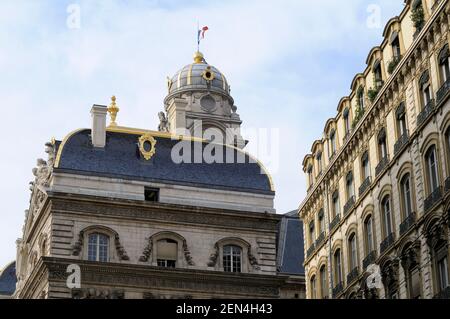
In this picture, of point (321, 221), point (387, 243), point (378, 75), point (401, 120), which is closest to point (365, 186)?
point (387, 243)

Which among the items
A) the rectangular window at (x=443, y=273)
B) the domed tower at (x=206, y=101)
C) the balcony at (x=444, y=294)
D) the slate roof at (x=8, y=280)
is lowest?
the balcony at (x=444, y=294)

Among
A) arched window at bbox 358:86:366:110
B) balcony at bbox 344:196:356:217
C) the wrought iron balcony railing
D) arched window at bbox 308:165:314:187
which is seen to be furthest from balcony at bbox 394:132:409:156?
arched window at bbox 308:165:314:187

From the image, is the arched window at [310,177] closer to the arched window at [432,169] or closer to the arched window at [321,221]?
the arched window at [321,221]

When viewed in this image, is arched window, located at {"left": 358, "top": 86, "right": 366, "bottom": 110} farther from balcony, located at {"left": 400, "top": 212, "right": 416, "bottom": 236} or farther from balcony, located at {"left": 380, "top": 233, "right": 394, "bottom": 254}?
balcony, located at {"left": 400, "top": 212, "right": 416, "bottom": 236}

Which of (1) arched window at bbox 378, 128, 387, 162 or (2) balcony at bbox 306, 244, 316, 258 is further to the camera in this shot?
(2) balcony at bbox 306, 244, 316, 258

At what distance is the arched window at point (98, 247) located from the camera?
63562 millimetres

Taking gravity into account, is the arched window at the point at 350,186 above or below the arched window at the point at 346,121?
below

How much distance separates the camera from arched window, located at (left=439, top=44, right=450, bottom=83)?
128ft

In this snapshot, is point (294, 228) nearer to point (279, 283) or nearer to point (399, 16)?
point (279, 283)

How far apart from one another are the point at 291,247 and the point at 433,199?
150ft

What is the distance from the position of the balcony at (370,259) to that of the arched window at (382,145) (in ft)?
14.8

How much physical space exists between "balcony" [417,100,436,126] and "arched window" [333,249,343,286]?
1288 centimetres

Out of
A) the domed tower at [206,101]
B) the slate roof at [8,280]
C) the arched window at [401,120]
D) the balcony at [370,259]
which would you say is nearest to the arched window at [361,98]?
the arched window at [401,120]

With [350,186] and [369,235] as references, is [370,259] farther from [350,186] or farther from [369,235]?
[350,186]
